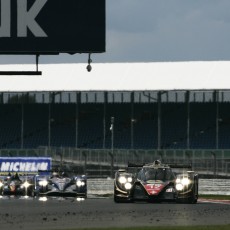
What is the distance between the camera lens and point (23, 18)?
26.3m

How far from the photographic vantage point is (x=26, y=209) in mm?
27547

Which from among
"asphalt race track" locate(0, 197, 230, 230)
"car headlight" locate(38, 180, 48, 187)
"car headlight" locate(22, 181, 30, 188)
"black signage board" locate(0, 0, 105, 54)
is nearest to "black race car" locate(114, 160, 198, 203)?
"asphalt race track" locate(0, 197, 230, 230)

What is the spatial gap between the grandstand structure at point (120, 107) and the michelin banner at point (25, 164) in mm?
9446

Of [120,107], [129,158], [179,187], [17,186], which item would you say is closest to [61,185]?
[179,187]

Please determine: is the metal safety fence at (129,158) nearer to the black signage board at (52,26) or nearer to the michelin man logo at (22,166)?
the michelin man logo at (22,166)

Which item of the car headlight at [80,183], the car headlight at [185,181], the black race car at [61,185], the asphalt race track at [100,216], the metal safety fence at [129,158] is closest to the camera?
the asphalt race track at [100,216]

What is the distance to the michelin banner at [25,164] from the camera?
193 feet

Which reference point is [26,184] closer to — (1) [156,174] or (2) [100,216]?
(1) [156,174]

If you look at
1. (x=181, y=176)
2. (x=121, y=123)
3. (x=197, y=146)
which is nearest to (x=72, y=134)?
(x=121, y=123)

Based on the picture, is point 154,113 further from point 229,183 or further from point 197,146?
point 229,183

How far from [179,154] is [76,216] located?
1434 inches

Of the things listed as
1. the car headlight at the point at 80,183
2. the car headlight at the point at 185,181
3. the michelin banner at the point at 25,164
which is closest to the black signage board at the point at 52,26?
the car headlight at the point at 185,181

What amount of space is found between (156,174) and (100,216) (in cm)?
886

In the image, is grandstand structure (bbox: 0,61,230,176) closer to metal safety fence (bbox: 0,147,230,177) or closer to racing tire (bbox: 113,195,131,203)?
metal safety fence (bbox: 0,147,230,177)
